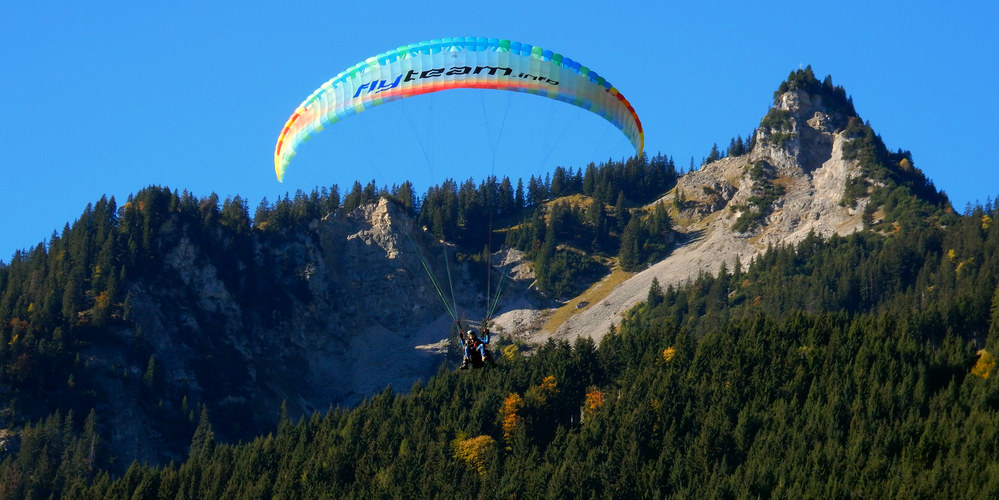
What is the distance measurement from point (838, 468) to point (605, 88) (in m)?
26.1

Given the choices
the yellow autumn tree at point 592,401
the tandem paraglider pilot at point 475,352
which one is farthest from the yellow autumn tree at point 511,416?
the tandem paraglider pilot at point 475,352

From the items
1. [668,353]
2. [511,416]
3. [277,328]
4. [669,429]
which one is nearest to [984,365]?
[669,429]

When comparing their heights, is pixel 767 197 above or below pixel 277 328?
above

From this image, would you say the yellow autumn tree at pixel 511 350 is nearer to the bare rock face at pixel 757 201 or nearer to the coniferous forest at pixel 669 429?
the bare rock face at pixel 757 201

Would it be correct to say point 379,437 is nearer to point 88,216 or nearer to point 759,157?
point 88,216

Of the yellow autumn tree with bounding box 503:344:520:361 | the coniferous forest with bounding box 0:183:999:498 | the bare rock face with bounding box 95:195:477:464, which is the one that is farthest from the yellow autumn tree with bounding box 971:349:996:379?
the bare rock face with bounding box 95:195:477:464

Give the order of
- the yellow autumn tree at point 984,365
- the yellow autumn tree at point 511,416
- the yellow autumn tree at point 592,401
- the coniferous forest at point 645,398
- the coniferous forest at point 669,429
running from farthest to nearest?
the yellow autumn tree at point 592,401
the yellow autumn tree at point 511,416
the yellow autumn tree at point 984,365
the coniferous forest at point 645,398
the coniferous forest at point 669,429

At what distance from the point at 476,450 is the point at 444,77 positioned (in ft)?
114

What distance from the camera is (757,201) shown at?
165 meters

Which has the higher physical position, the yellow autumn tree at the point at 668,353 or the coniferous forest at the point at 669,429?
the yellow autumn tree at the point at 668,353

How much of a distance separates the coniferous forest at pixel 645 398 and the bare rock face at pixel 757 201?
21.5ft

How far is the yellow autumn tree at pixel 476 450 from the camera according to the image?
3294 inches

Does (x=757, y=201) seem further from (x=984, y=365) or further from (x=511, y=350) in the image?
(x=984, y=365)

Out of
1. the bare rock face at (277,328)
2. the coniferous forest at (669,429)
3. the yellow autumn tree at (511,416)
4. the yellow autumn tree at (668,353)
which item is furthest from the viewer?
the bare rock face at (277,328)
